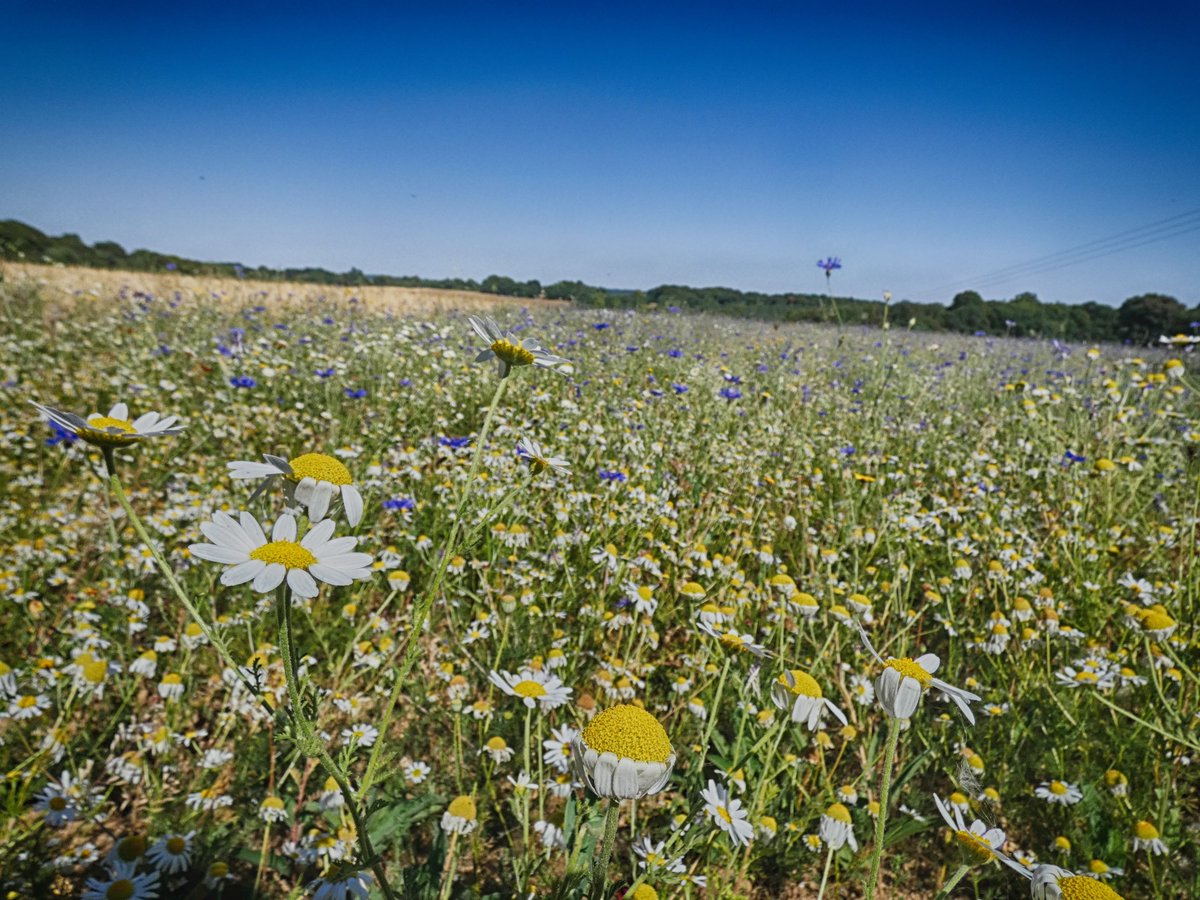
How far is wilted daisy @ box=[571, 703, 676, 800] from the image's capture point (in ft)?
2.25

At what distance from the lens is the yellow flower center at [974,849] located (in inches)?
29.8

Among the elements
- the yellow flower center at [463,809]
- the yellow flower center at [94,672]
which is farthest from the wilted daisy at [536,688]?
the yellow flower center at [94,672]

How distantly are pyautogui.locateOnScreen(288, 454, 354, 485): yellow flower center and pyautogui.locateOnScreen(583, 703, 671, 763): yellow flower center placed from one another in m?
0.44

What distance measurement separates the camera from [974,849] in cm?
77

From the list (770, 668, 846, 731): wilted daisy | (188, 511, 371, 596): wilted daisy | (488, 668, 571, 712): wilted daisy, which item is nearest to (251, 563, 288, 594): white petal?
(188, 511, 371, 596): wilted daisy

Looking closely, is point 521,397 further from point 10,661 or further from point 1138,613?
point 1138,613

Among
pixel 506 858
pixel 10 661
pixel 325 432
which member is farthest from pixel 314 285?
pixel 506 858

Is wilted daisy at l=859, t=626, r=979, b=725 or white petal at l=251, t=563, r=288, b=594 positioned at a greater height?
white petal at l=251, t=563, r=288, b=594

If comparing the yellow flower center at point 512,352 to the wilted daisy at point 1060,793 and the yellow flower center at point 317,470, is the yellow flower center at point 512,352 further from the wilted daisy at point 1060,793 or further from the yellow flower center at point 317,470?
the wilted daisy at point 1060,793

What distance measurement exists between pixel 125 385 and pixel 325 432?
1.88m

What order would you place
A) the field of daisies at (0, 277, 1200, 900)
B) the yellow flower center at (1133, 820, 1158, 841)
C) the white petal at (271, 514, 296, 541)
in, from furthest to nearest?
the yellow flower center at (1133, 820, 1158, 841), the field of daisies at (0, 277, 1200, 900), the white petal at (271, 514, 296, 541)

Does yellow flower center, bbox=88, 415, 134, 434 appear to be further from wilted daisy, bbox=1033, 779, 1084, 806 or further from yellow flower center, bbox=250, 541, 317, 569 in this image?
wilted daisy, bbox=1033, 779, 1084, 806

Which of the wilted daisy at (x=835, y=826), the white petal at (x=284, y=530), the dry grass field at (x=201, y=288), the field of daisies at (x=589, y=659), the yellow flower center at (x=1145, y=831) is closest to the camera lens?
the white petal at (x=284, y=530)

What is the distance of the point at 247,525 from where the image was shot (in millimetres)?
740
